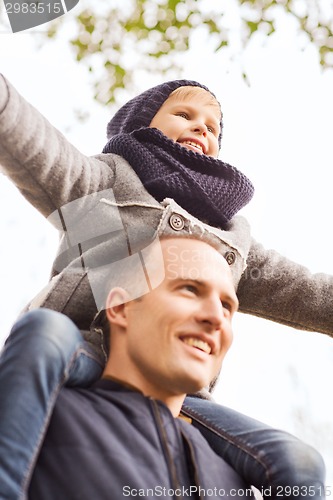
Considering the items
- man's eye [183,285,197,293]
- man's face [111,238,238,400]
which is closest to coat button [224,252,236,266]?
man's face [111,238,238,400]

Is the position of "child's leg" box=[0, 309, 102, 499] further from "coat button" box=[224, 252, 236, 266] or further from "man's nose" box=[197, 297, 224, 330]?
"coat button" box=[224, 252, 236, 266]

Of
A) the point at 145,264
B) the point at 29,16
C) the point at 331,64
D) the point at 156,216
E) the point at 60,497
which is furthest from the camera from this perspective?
the point at 331,64

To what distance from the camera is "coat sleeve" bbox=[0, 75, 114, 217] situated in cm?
145

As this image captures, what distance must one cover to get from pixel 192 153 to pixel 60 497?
3.57ft

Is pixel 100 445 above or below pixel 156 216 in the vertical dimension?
below

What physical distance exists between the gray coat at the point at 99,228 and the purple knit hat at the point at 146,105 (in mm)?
372

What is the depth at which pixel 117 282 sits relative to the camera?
5.09 feet

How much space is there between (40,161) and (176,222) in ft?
1.32

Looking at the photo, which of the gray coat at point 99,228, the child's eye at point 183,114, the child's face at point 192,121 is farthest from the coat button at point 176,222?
the child's eye at point 183,114

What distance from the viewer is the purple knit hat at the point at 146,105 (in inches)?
86.6

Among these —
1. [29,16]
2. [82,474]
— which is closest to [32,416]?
[82,474]

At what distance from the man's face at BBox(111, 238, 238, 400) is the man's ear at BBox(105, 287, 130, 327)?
0.7 inches

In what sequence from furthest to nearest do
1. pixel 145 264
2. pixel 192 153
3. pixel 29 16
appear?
pixel 29 16 → pixel 192 153 → pixel 145 264

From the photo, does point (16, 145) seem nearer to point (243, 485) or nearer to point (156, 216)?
point (156, 216)
